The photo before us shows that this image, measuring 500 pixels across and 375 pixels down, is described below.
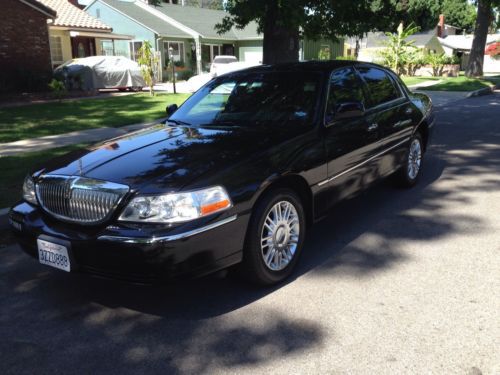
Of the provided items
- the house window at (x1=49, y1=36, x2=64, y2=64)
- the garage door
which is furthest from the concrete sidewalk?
the garage door

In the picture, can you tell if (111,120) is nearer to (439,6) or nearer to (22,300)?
(22,300)

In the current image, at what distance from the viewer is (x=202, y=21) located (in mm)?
36594

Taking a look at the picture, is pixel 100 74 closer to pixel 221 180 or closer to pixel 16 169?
pixel 16 169

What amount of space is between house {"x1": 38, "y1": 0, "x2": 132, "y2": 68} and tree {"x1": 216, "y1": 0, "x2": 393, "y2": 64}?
54.8 ft

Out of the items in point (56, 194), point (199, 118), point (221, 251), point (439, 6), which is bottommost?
point (221, 251)

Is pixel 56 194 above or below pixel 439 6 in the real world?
below

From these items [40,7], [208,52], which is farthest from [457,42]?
[40,7]

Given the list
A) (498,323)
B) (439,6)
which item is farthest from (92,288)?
(439,6)

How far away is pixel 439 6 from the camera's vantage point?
191 ft

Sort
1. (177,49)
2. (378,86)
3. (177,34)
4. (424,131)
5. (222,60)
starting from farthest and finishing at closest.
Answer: (177,49) → (177,34) → (222,60) → (424,131) → (378,86)

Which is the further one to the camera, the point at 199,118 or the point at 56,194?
the point at 199,118

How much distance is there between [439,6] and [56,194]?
63.2 meters

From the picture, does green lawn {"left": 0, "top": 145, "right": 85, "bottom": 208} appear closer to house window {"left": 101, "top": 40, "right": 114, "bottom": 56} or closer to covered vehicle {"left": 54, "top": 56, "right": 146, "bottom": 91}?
covered vehicle {"left": 54, "top": 56, "right": 146, "bottom": 91}

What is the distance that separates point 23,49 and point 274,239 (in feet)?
63.4
